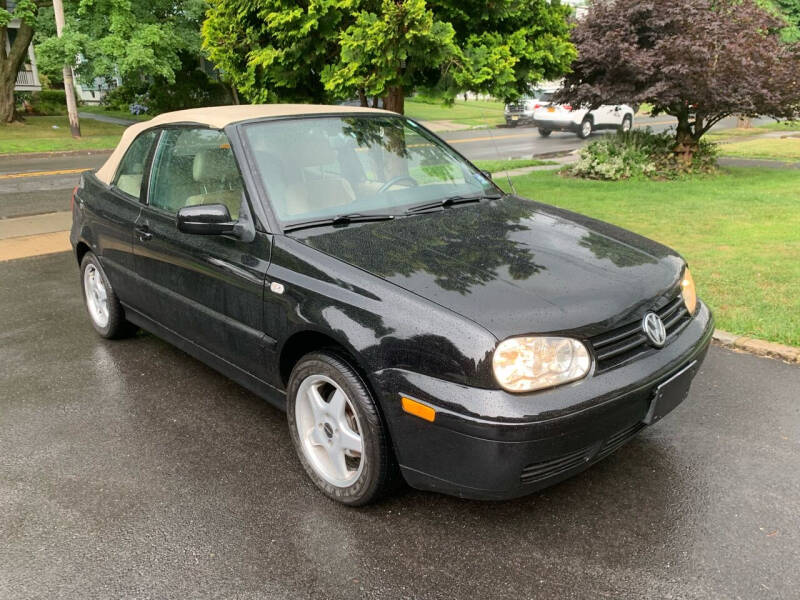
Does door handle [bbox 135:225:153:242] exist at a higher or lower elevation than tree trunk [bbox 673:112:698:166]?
lower

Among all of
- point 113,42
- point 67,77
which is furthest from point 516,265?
point 67,77

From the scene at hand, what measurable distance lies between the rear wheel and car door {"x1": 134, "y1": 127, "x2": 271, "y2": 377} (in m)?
23.1

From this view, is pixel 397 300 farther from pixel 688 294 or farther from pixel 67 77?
pixel 67 77

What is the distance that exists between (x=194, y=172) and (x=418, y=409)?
A: 2.12 metres

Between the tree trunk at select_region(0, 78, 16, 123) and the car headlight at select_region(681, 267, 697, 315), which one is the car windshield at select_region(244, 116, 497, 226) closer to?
the car headlight at select_region(681, 267, 697, 315)

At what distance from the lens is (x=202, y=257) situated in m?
3.58

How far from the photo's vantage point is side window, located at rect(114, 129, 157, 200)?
4.34 meters

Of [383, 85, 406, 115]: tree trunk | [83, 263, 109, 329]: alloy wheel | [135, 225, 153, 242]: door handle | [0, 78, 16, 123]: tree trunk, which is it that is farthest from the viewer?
[0, 78, 16, 123]: tree trunk

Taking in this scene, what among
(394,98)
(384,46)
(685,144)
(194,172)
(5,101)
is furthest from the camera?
(5,101)

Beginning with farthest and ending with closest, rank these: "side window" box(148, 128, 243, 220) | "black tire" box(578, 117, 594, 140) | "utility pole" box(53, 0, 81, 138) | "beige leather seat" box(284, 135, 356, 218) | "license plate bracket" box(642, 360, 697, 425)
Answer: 1. "black tire" box(578, 117, 594, 140)
2. "utility pole" box(53, 0, 81, 138)
3. "side window" box(148, 128, 243, 220)
4. "beige leather seat" box(284, 135, 356, 218)
5. "license plate bracket" box(642, 360, 697, 425)

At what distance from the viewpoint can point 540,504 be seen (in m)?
3.03

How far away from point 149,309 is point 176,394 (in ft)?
1.82

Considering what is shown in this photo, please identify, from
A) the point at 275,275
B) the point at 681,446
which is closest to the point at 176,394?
the point at 275,275

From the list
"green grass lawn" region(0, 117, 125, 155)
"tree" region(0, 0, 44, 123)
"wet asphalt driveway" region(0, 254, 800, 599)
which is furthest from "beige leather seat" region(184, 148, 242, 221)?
"tree" region(0, 0, 44, 123)
